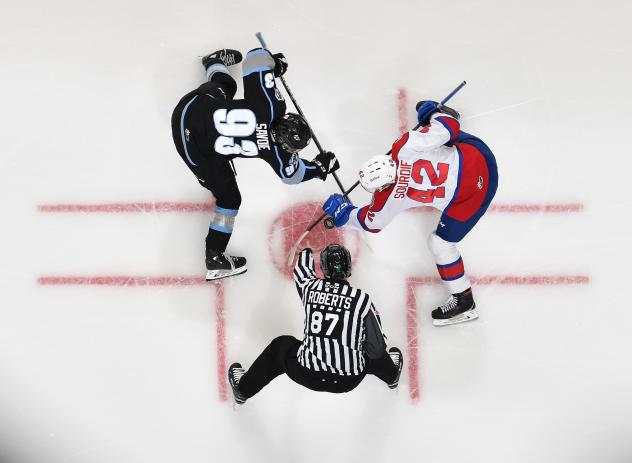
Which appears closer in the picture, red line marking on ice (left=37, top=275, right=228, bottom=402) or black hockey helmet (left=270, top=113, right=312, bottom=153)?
black hockey helmet (left=270, top=113, right=312, bottom=153)

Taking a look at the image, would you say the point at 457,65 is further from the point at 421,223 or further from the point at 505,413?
the point at 505,413

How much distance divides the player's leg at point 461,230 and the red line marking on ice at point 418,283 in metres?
0.20

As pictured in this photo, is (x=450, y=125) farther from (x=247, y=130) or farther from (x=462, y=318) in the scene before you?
(x=462, y=318)

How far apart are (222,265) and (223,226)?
31 cm

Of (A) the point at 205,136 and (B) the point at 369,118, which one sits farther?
(B) the point at 369,118

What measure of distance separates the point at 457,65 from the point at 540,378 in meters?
2.58

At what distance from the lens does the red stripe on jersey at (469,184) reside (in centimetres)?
388

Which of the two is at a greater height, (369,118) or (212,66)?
(212,66)

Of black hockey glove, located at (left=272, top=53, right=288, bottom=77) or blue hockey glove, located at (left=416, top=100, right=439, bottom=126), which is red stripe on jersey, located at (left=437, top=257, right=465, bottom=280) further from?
black hockey glove, located at (left=272, top=53, right=288, bottom=77)

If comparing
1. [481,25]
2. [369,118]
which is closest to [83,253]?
[369,118]

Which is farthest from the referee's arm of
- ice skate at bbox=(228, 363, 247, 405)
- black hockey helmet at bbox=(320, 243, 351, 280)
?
ice skate at bbox=(228, 363, 247, 405)

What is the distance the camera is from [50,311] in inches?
186

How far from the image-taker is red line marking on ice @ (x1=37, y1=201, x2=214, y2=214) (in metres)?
4.70

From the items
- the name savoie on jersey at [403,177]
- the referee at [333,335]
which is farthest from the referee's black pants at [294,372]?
the name savoie on jersey at [403,177]
